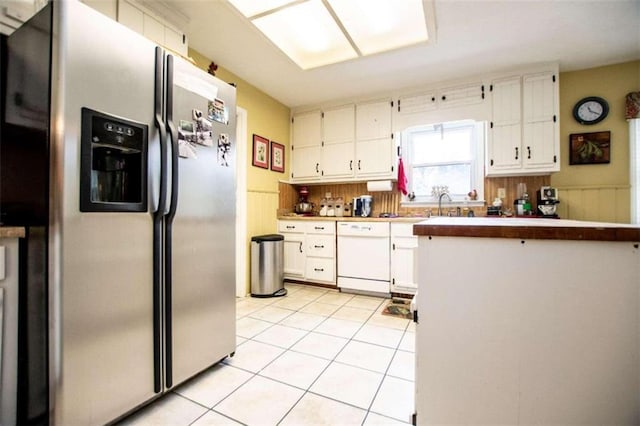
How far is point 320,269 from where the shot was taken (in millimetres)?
3547

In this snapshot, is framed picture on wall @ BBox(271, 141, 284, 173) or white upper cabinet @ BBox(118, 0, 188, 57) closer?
white upper cabinet @ BBox(118, 0, 188, 57)

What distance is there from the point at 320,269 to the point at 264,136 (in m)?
1.84

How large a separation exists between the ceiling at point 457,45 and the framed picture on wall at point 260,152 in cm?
65

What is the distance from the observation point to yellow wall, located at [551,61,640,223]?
9.43ft

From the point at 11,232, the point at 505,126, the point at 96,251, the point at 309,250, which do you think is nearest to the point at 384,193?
the point at 309,250

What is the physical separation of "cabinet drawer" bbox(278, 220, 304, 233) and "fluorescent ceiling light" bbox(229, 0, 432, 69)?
186 cm

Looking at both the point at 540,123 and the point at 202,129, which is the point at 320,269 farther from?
the point at 540,123

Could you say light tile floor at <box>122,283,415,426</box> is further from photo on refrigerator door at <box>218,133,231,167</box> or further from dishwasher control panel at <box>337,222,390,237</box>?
photo on refrigerator door at <box>218,133,231,167</box>

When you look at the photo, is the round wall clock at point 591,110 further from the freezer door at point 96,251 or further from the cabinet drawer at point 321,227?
the freezer door at point 96,251

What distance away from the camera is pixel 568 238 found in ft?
2.73

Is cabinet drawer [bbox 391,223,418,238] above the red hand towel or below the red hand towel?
below

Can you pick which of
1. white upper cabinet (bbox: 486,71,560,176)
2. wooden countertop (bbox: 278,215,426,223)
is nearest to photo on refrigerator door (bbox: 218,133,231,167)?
wooden countertop (bbox: 278,215,426,223)

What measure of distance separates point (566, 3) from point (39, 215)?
341 centimetres

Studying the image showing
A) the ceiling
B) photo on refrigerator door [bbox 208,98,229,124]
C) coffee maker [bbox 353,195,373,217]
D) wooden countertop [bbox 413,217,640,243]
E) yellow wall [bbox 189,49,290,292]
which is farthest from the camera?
coffee maker [bbox 353,195,373,217]
